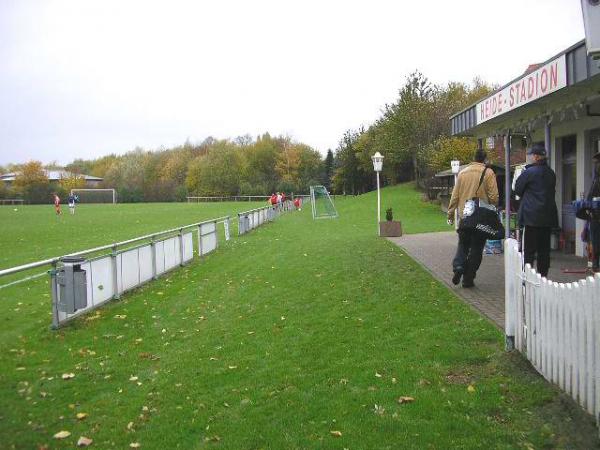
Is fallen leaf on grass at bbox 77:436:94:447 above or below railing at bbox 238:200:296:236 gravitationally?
below

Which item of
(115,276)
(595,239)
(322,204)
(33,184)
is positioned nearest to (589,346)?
(595,239)

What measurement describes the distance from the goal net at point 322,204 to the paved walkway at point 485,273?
72.1 ft

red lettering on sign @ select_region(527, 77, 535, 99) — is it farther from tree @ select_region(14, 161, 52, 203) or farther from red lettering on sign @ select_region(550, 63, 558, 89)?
tree @ select_region(14, 161, 52, 203)

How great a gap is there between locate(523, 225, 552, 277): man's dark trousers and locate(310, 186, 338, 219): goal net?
96.5 feet

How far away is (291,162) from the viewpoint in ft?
307

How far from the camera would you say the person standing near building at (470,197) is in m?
8.31

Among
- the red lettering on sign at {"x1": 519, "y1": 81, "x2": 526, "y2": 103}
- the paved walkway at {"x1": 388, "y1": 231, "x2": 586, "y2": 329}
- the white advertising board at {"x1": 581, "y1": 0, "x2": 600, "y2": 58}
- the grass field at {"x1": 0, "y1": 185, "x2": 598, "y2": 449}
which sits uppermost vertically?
the red lettering on sign at {"x1": 519, "y1": 81, "x2": 526, "y2": 103}

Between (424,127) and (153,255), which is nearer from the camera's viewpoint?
(153,255)

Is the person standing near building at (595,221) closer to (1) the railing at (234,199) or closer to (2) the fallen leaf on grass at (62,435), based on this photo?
(2) the fallen leaf on grass at (62,435)

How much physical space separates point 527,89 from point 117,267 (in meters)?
6.92

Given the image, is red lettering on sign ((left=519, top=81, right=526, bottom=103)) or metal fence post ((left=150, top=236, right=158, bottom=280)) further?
metal fence post ((left=150, top=236, right=158, bottom=280))

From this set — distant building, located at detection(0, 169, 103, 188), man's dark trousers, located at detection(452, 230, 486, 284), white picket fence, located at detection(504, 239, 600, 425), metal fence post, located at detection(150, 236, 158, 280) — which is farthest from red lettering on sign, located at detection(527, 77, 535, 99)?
distant building, located at detection(0, 169, 103, 188)

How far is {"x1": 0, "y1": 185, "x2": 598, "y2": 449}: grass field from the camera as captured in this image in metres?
4.11

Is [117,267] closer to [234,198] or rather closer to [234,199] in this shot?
[234,198]
